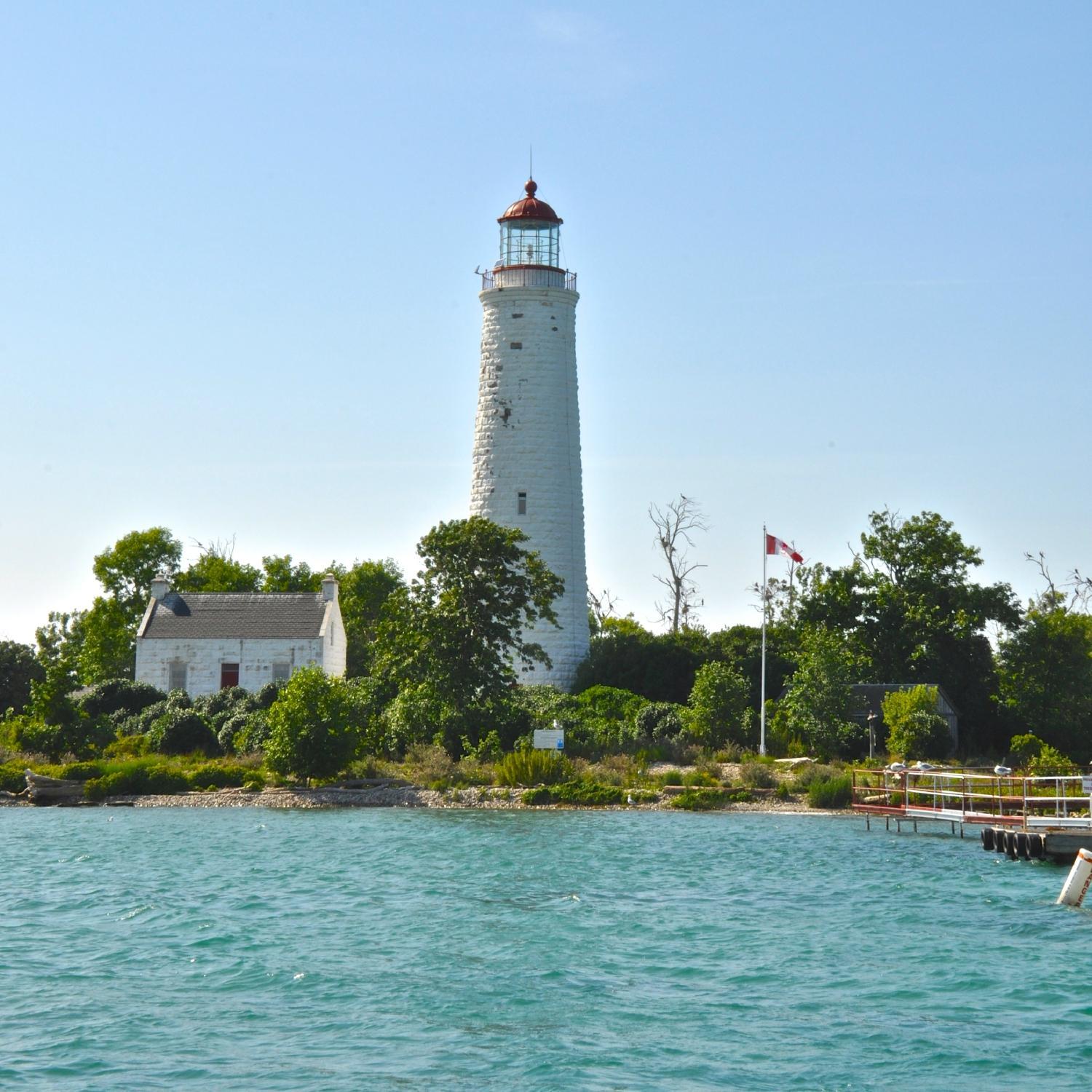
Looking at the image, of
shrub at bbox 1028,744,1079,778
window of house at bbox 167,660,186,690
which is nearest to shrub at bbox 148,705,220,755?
window of house at bbox 167,660,186,690

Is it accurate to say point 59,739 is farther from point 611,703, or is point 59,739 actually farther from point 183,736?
point 611,703

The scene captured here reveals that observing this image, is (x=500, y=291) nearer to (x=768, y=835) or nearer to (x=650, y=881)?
(x=768, y=835)

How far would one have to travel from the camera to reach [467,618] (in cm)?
4791

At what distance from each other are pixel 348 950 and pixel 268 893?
546 centimetres

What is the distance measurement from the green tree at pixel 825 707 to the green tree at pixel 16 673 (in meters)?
31.9

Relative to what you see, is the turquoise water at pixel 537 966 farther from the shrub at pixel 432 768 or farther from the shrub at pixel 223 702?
the shrub at pixel 223 702

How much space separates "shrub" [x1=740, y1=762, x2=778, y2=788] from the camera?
4394cm

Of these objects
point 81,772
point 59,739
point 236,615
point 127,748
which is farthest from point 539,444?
point 81,772

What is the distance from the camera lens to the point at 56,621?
82.1 meters

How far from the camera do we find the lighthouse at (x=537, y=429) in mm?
54844

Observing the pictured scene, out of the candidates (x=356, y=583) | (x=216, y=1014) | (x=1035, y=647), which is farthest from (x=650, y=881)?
(x=356, y=583)

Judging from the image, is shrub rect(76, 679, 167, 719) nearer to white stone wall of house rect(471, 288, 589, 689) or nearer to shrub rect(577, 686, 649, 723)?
white stone wall of house rect(471, 288, 589, 689)

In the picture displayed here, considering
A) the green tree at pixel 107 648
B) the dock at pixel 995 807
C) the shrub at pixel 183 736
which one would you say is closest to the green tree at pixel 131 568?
the green tree at pixel 107 648

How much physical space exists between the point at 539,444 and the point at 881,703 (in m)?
15.3
